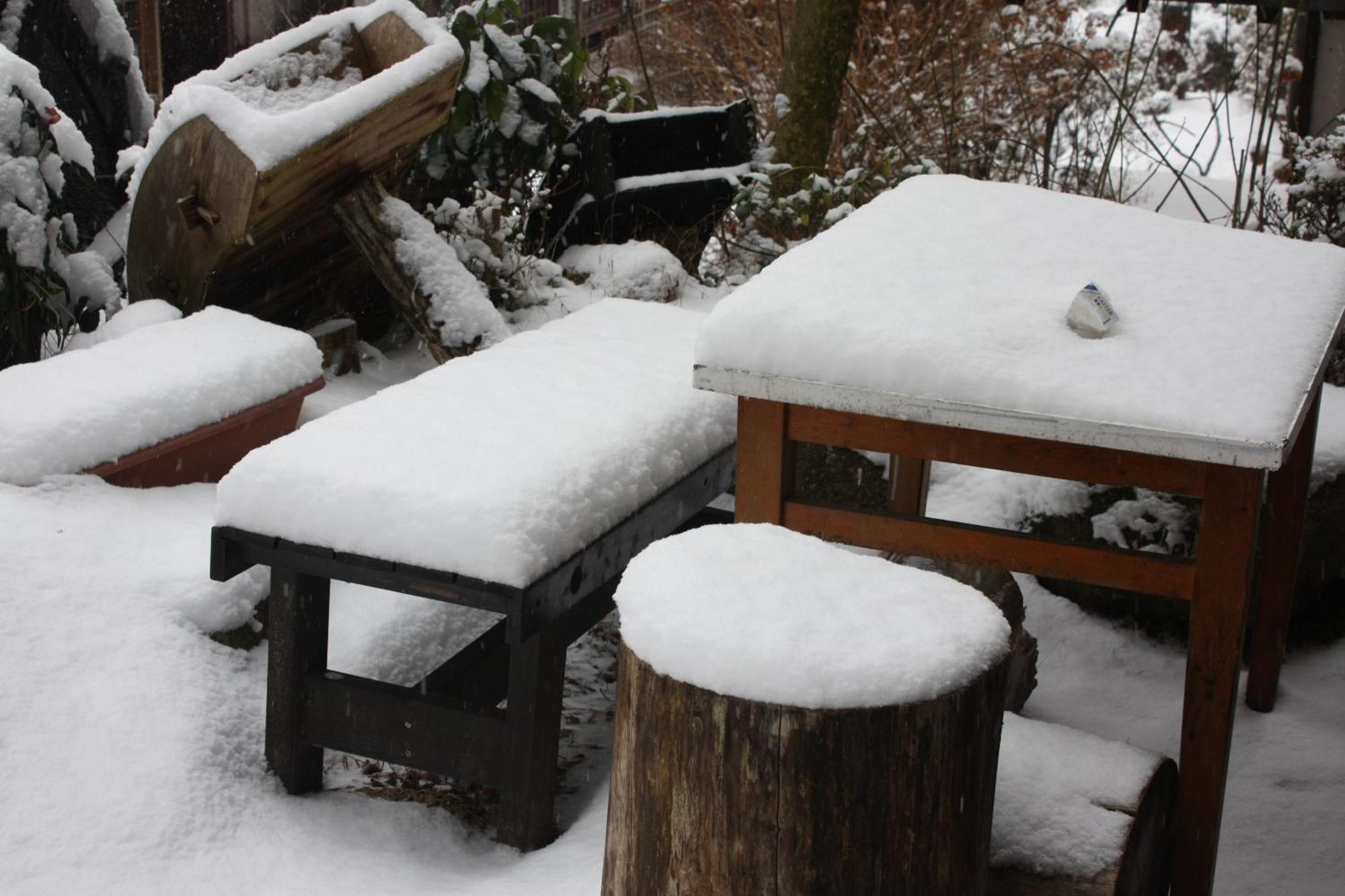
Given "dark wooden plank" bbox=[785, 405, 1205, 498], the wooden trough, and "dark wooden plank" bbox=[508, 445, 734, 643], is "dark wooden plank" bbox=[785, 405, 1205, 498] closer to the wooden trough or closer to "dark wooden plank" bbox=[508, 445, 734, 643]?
"dark wooden plank" bbox=[508, 445, 734, 643]

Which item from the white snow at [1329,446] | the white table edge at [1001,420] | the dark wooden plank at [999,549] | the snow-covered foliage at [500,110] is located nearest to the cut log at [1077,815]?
the dark wooden plank at [999,549]

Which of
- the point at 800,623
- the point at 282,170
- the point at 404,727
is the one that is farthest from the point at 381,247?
the point at 800,623

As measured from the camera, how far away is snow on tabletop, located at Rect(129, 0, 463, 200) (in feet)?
13.2

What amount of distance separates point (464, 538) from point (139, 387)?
1482 millimetres

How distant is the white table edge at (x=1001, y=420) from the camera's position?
2.16 meters

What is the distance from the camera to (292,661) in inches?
119

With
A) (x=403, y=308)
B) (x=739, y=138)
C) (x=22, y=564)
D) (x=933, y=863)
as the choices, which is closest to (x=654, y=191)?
(x=739, y=138)

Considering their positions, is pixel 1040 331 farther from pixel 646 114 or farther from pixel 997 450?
pixel 646 114

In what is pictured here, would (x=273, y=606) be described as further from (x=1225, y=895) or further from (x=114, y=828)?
(x=1225, y=895)

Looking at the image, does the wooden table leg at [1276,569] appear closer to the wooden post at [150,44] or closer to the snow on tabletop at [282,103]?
the snow on tabletop at [282,103]

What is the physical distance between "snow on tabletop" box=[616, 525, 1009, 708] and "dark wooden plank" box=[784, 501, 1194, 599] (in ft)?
1.69

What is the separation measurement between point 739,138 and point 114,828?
494 cm

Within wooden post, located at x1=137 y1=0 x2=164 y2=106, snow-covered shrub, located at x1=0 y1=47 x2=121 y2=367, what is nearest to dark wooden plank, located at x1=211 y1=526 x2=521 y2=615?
snow-covered shrub, located at x1=0 y1=47 x2=121 y2=367

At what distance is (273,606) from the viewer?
3008 mm
